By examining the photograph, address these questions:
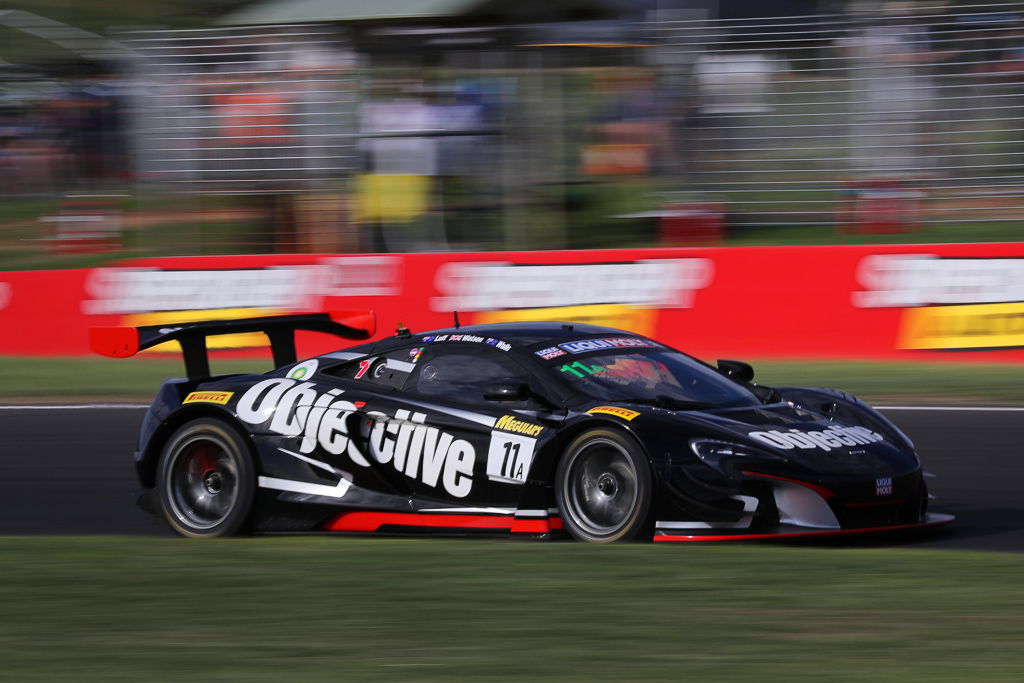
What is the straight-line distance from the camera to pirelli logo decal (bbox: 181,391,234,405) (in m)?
7.94

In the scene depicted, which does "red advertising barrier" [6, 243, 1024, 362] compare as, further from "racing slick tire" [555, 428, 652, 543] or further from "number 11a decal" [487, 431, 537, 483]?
"racing slick tire" [555, 428, 652, 543]

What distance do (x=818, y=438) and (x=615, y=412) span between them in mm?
970

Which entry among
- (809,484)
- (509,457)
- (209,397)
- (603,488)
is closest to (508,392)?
(509,457)

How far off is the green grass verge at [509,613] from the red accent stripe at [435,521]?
0.39 m

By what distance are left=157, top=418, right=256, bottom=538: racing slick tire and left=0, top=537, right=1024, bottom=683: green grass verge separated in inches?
40.6

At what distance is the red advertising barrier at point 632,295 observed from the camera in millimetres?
13109

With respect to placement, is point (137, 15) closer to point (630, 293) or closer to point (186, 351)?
point (630, 293)

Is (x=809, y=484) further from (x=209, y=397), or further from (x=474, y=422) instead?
(x=209, y=397)

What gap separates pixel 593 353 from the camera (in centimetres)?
761

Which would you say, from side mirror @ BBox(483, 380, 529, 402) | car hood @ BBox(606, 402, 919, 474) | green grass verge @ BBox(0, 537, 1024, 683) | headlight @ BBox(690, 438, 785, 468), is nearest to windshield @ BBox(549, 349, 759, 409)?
car hood @ BBox(606, 402, 919, 474)

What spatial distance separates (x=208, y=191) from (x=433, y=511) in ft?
32.3

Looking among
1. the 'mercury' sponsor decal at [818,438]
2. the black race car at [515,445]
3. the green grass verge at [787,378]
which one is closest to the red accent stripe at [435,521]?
the black race car at [515,445]

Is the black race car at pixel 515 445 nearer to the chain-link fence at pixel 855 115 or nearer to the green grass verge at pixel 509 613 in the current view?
the green grass verge at pixel 509 613

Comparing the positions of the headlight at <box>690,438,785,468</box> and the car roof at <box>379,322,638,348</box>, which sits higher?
the car roof at <box>379,322,638,348</box>
